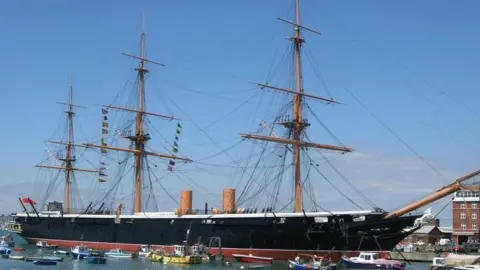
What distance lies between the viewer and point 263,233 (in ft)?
180

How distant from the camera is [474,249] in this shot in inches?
2803

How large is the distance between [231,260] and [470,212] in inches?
2260

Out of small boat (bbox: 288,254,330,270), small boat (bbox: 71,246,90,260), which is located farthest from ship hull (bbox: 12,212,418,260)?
small boat (bbox: 71,246,90,260)

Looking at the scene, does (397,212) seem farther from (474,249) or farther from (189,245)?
(474,249)

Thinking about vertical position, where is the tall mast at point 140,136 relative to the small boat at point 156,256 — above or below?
above

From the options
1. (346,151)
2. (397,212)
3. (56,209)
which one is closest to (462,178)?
(397,212)

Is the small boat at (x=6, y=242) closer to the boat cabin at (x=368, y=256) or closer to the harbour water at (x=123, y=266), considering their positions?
the harbour water at (x=123, y=266)

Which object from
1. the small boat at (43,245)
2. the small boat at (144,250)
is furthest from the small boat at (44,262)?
the small boat at (43,245)

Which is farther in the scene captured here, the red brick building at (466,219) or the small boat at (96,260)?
the red brick building at (466,219)

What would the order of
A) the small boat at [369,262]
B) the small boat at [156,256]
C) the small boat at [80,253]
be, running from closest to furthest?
the small boat at [369,262]
the small boat at [156,256]
the small boat at [80,253]

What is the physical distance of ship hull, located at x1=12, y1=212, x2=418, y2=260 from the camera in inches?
2005

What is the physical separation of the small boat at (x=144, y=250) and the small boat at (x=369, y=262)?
21.3 metres

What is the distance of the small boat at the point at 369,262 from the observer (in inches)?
1875

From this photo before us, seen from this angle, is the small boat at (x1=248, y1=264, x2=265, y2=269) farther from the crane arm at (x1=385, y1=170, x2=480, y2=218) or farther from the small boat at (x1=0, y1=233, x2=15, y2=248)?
the small boat at (x1=0, y1=233, x2=15, y2=248)
